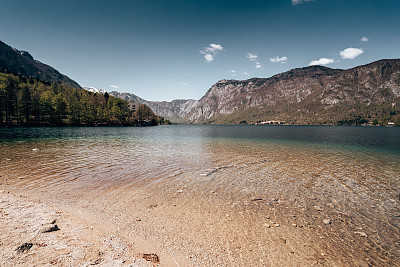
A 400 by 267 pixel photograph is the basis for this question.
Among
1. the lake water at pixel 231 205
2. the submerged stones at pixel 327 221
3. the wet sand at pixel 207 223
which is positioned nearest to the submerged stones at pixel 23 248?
the wet sand at pixel 207 223

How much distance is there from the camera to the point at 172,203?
34.4ft

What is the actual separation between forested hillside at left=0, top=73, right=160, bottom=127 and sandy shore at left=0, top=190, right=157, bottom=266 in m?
138

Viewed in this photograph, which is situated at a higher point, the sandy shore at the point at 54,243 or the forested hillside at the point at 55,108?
the forested hillside at the point at 55,108

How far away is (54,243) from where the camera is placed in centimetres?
583

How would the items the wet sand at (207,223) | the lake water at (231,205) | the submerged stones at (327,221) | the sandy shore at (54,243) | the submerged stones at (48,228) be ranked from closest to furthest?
1. the sandy shore at (54,243)
2. the wet sand at (207,223)
3. the submerged stones at (48,228)
4. the lake water at (231,205)
5. the submerged stones at (327,221)

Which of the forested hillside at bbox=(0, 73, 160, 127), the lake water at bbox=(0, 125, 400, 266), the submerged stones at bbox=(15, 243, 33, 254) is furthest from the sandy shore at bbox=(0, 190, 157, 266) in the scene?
the forested hillside at bbox=(0, 73, 160, 127)

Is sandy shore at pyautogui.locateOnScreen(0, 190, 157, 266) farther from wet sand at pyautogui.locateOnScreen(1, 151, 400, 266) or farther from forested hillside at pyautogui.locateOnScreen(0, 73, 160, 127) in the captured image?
forested hillside at pyautogui.locateOnScreen(0, 73, 160, 127)

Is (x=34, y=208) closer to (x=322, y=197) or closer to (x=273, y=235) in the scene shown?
(x=273, y=235)

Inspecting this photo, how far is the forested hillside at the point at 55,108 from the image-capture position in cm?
10425

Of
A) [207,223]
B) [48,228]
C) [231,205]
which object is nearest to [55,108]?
[48,228]

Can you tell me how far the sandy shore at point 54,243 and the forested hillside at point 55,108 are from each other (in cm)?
13754

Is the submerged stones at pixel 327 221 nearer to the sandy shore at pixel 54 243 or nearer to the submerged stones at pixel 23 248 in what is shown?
the sandy shore at pixel 54 243

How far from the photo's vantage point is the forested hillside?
10425 centimetres

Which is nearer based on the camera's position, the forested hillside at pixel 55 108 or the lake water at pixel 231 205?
the lake water at pixel 231 205
